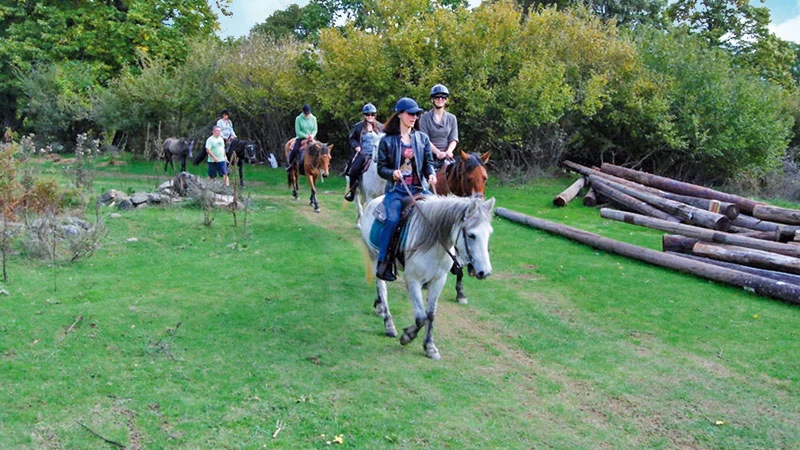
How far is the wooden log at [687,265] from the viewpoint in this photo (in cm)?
882

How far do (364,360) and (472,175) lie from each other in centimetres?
396

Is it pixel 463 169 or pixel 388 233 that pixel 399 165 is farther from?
pixel 463 169

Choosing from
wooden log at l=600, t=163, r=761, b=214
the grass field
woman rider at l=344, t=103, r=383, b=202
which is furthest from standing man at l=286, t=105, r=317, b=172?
wooden log at l=600, t=163, r=761, b=214

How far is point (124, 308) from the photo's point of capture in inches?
290

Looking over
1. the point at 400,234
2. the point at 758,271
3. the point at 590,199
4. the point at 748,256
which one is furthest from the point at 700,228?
the point at 400,234

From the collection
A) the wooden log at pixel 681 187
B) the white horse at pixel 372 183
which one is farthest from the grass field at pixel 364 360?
the wooden log at pixel 681 187

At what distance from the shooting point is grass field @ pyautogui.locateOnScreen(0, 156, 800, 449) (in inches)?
195

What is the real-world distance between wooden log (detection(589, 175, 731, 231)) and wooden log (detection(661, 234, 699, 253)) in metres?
1.92

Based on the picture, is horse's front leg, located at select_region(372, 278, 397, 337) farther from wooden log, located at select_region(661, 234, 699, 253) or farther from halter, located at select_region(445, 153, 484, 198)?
wooden log, located at select_region(661, 234, 699, 253)

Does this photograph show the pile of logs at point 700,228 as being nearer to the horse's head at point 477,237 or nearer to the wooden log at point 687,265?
the wooden log at point 687,265

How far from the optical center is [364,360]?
20.6ft

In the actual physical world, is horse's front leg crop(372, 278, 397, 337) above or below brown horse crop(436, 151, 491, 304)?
below

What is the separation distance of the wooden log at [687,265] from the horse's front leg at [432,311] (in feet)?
17.8

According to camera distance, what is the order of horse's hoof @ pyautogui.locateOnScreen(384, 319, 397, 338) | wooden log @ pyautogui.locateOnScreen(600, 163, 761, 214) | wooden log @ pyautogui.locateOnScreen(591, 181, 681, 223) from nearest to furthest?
horse's hoof @ pyautogui.locateOnScreen(384, 319, 397, 338) → wooden log @ pyautogui.locateOnScreen(600, 163, 761, 214) → wooden log @ pyautogui.locateOnScreen(591, 181, 681, 223)
